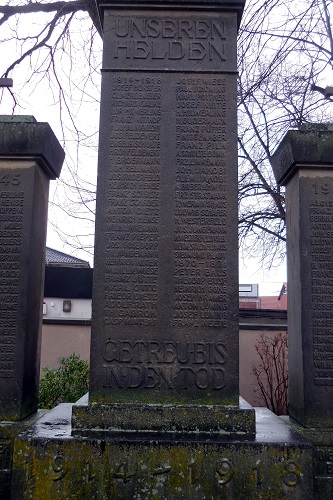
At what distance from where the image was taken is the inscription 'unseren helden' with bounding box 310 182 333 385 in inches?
181

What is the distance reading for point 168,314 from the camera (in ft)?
13.1

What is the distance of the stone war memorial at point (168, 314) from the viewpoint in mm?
3232

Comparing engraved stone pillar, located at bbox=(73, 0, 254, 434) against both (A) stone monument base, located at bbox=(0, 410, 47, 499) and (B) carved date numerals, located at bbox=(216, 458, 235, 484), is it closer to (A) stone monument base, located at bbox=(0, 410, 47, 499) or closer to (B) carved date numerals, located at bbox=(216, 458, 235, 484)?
(B) carved date numerals, located at bbox=(216, 458, 235, 484)

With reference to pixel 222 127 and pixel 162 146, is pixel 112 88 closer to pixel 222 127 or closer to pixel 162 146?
pixel 162 146

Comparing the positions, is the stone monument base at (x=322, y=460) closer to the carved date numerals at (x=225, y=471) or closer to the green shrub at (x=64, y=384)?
the carved date numerals at (x=225, y=471)

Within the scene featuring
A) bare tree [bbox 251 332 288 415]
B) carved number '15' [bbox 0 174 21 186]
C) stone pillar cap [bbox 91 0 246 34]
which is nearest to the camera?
stone pillar cap [bbox 91 0 246 34]

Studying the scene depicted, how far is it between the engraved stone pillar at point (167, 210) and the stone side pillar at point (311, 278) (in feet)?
3.16

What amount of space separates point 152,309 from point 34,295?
4.80ft

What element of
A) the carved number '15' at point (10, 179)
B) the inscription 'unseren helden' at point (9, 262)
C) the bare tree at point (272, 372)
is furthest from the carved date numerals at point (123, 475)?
the bare tree at point (272, 372)

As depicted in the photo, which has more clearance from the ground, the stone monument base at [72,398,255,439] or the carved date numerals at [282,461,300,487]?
the stone monument base at [72,398,255,439]

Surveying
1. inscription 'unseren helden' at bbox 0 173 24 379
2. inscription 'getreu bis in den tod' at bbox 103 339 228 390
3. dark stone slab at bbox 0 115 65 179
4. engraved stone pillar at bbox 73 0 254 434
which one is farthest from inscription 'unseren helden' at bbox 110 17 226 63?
inscription 'getreu bis in den tod' at bbox 103 339 228 390

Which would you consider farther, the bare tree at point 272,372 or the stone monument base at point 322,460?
the bare tree at point 272,372

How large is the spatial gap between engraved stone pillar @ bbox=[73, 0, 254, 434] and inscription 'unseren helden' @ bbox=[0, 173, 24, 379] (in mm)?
1097

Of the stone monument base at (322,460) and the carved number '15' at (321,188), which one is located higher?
the carved number '15' at (321,188)
